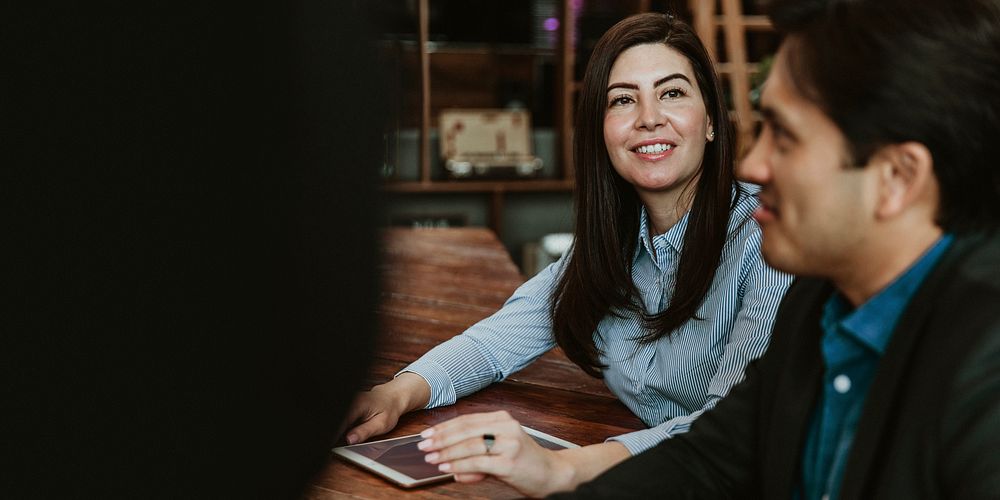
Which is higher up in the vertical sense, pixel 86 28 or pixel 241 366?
pixel 86 28

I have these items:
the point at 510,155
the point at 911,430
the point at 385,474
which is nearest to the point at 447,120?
the point at 510,155

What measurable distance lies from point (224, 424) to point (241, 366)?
3cm

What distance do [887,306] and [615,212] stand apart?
102cm

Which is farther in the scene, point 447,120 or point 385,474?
point 447,120

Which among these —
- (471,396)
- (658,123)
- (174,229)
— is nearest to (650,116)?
(658,123)

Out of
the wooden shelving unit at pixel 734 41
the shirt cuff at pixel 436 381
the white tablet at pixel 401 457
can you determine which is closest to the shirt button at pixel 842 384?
the white tablet at pixel 401 457

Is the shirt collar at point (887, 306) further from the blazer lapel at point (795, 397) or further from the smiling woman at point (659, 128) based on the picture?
the smiling woman at point (659, 128)

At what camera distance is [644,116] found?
6.01 feet

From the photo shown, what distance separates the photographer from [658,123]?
1.83 meters

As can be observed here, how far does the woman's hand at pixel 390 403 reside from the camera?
57.9 inches

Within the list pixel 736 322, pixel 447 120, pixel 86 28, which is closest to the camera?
pixel 86 28

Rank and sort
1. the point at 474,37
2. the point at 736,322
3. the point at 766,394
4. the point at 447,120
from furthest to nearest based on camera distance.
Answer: the point at 474,37 < the point at 447,120 < the point at 736,322 < the point at 766,394

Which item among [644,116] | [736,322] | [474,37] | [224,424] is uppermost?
[474,37]

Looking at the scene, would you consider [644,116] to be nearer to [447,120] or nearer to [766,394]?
[766,394]
